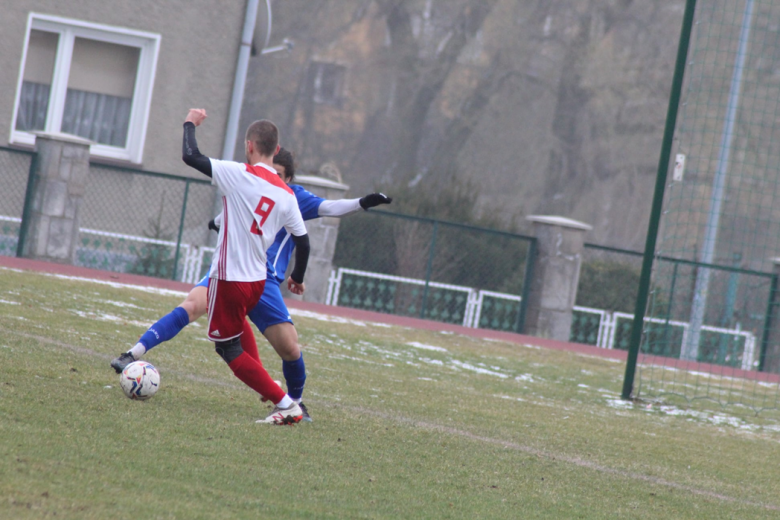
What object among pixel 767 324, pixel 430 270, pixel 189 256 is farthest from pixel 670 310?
pixel 189 256

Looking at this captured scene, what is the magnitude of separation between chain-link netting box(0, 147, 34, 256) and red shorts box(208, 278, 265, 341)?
11.0 m

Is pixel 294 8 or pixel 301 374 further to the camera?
pixel 294 8

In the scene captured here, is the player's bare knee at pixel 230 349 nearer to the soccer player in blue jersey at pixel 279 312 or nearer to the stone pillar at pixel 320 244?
the soccer player in blue jersey at pixel 279 312

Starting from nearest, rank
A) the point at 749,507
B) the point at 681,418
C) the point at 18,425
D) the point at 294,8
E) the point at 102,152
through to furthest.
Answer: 1. the point at 18,425
2. the point at 749,507
3. the point at 681,418
4. the point at 102,152
5. the point at 294,8

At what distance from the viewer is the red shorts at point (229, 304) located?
5.00 metres

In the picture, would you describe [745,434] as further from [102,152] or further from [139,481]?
[102,152]

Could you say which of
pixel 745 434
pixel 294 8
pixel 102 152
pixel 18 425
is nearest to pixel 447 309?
pixel 102 152

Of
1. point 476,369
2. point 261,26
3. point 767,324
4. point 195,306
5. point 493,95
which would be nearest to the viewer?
point 195,306

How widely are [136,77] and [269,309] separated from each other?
1351 centimetres

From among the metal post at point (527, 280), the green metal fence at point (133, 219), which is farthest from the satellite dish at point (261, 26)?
the metal post at point (527, 280)

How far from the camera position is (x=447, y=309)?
17516mm

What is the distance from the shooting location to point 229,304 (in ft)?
16.5

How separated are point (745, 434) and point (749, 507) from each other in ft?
11.8

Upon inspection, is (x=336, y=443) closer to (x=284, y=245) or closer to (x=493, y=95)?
(x=284, y=245)
